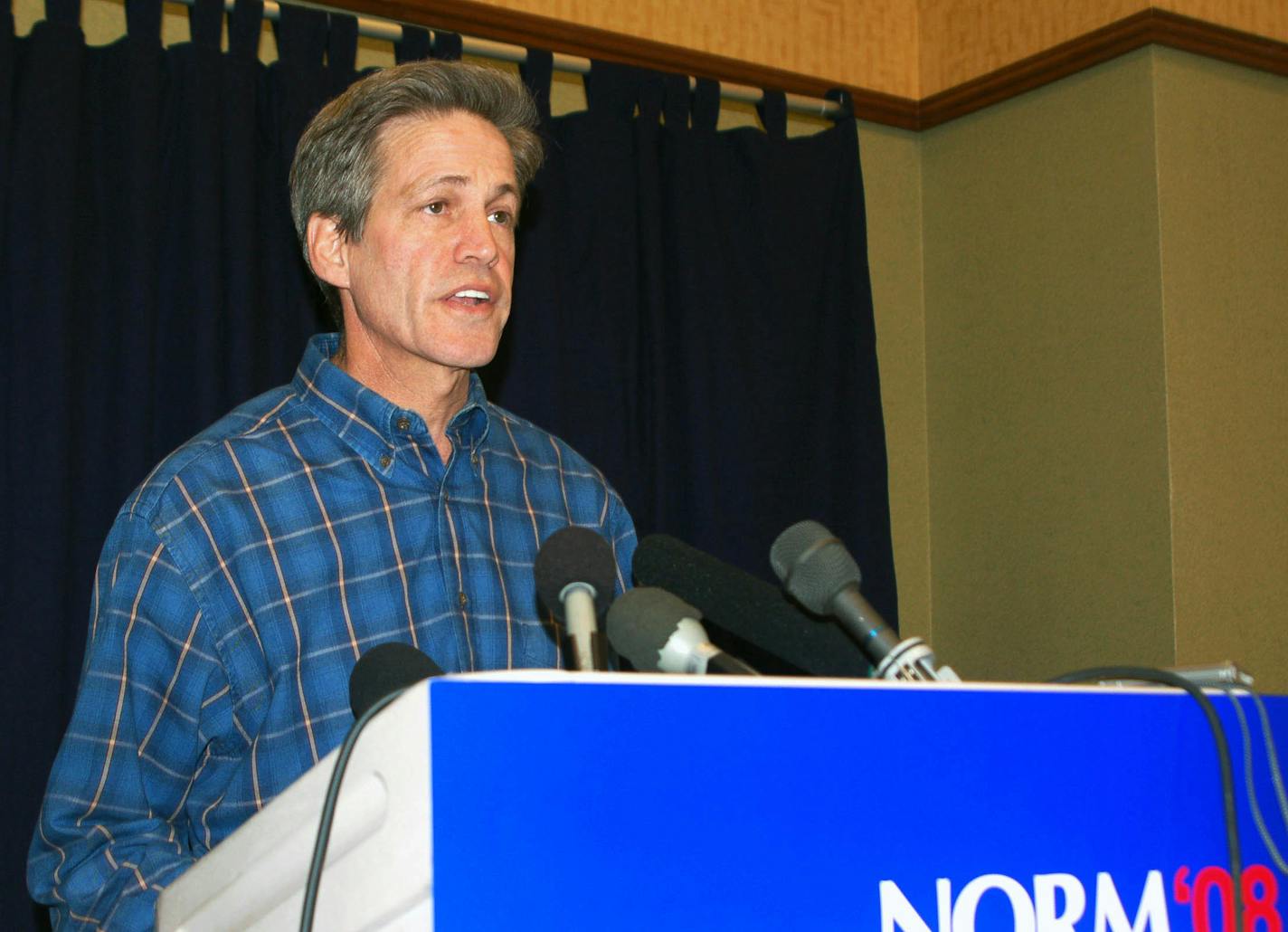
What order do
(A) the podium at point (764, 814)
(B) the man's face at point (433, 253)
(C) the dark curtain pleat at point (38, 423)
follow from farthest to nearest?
(C) the dark curtain pleat at point (38, 423)
(B) the man's face at point (433, 253)
(A) the podium at point (764, 814)

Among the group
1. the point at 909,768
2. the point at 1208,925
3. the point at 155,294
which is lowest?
the point at 1208,925

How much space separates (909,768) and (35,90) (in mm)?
1930

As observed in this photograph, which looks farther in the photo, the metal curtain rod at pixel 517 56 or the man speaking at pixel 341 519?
the metal curtain rod at pixel 517 56

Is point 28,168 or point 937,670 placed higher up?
point 28,168

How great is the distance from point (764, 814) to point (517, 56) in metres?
2.17

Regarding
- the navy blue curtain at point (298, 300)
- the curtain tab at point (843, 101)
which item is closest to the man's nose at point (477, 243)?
the navy blue curtain at point (298, 300)

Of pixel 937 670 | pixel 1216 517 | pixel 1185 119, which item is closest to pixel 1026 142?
pixel 1185 119

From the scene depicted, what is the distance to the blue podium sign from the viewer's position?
712 millimetres

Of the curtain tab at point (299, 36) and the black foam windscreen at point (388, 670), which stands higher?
the curtain tab at point (299, 36)

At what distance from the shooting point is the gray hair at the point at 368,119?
184 centimetres

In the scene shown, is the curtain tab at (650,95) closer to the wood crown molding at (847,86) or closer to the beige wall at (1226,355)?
the wood crown molding at (847,86)

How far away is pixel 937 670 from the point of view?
95 cm

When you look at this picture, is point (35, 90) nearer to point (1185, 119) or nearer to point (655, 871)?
point (655, 871)

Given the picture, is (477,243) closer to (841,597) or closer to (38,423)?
(38,423)
